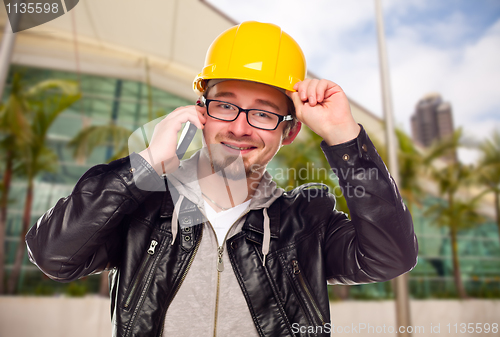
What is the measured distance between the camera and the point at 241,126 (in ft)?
4.31

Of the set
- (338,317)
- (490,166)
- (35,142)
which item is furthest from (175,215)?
(490,166)

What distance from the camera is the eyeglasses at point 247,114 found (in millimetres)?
1337

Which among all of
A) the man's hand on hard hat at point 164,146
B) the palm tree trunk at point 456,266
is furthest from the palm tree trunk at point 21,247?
the palm tree trunk at point 456,266

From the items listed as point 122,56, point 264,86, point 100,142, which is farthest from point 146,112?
point 264,86

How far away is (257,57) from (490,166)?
12.6m

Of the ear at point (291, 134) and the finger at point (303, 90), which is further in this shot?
the ear at point (291, 134)

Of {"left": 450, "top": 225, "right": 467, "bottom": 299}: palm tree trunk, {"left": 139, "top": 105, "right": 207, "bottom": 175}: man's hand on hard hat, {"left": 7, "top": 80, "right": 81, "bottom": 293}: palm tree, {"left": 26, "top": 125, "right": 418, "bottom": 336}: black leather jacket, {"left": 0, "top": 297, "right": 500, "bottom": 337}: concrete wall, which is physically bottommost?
{"left": 0, "top": 297, "right": 500, "bottom": 337}: concrete wall

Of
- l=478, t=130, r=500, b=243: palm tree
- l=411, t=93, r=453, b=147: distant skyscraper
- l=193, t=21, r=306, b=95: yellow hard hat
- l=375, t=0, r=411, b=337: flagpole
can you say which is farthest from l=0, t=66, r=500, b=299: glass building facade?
l=193, t=21, r=306, b=95: yellow hard hat

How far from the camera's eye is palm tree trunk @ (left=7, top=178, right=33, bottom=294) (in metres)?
8.32

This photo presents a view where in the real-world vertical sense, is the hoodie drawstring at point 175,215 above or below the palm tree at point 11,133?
below

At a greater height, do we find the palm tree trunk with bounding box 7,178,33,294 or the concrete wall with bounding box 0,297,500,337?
the palm tree trunk with bounding box 7,178,33,294

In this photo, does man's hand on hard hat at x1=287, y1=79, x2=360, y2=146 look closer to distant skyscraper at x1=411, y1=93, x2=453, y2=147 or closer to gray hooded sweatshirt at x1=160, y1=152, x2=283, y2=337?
gray hooded sweatshirt at x1=160, y1=152, x2=283, y2=337

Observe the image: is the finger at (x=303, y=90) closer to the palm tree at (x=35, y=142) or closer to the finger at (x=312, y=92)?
the finger at (x=312, y=92)

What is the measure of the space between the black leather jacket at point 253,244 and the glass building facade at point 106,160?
27.0ft
